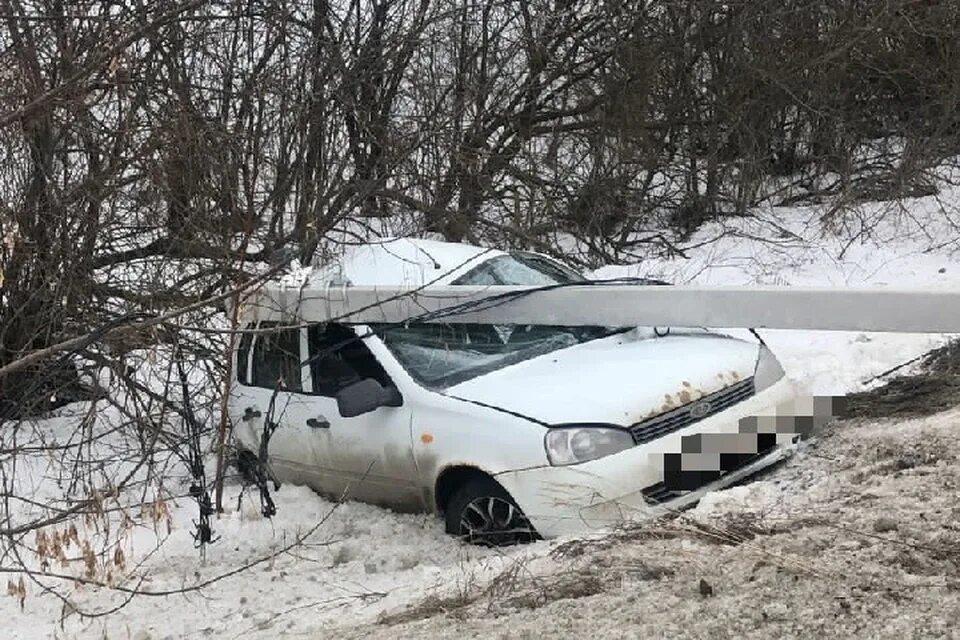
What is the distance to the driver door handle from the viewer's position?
573cm

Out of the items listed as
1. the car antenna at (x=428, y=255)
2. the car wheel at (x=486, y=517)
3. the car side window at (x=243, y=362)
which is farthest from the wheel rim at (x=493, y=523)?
the car side window at (x=243, y=362)

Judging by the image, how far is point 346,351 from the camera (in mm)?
5742

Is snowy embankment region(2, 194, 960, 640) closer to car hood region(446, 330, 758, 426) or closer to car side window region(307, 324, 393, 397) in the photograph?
car hood region(446, 330, 758, 426)

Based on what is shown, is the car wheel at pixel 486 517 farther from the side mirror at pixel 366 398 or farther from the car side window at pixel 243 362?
the car side window at pixel 243 362

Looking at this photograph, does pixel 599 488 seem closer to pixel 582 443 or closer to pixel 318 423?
pixel 582 443

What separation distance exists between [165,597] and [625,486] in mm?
2279

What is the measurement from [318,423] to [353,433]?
1.05 feet

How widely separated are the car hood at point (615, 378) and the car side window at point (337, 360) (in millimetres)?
655

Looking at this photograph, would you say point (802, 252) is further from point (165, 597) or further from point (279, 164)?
point (165, 597)

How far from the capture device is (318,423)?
578cm

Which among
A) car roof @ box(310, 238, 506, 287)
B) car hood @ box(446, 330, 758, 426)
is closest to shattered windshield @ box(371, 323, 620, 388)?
car hood @ box(446, 330, 758, 426)

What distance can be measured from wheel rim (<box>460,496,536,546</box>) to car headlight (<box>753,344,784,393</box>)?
149 centimetres

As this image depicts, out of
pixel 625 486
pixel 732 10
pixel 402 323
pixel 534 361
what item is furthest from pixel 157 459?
pixel 732 10

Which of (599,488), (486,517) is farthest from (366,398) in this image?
(599,488)
